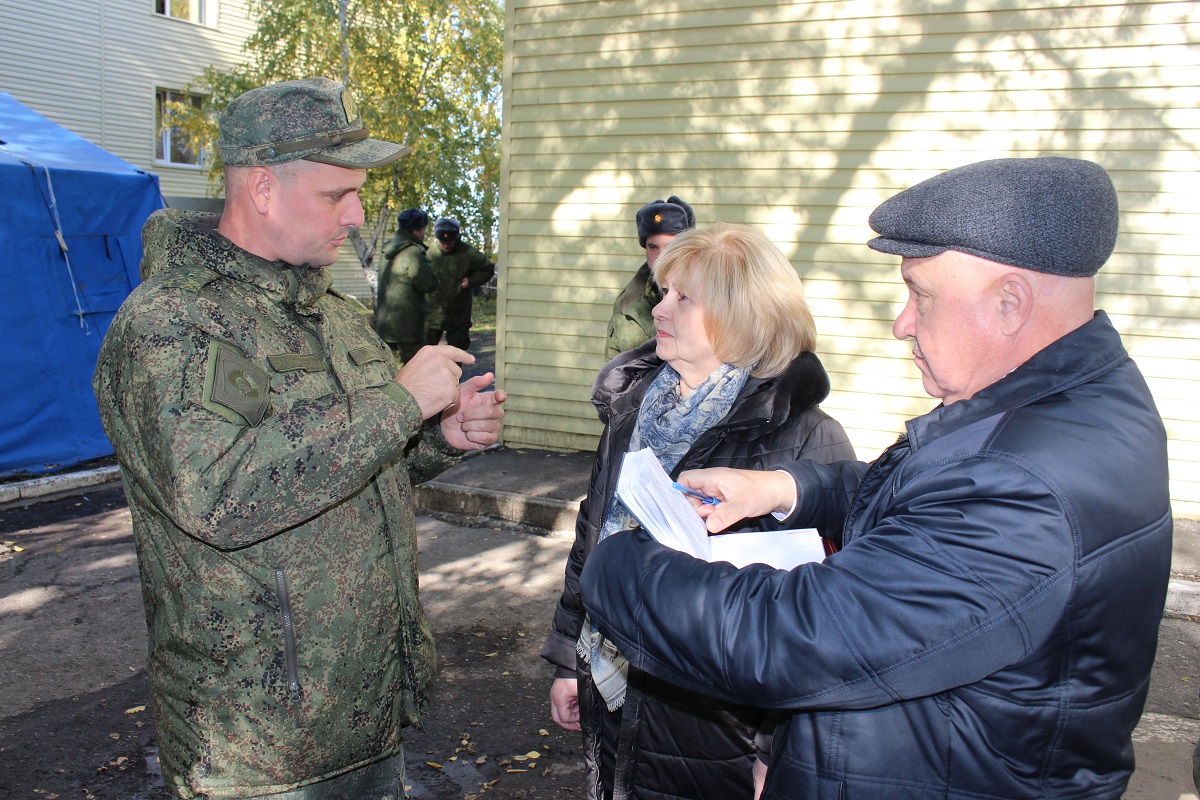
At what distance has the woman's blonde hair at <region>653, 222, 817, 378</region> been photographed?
8.15 feet

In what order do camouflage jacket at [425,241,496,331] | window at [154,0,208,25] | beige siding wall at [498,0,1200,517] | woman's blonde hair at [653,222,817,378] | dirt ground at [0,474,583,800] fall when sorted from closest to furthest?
woman's blonde hair at [653,222,817,378] < dirt ground at [0,474,583,800] < beige siding wall at [498,0,1200,517] < camouflage jacket at [425,241,496,331] < window at [154,0,208,25]

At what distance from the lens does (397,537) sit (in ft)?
7.44

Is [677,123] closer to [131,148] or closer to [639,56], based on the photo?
[639,56]

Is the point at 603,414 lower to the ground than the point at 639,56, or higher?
lower

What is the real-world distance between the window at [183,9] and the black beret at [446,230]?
14.9 metres

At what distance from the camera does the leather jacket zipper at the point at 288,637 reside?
200cm

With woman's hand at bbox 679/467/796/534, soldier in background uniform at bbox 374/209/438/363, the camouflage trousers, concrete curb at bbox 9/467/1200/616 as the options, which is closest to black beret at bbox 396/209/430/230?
soldier in background uniform at bbox 374/209/438/363

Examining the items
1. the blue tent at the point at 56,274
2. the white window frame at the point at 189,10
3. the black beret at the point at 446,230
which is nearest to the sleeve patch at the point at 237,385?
the blue tent at the point at 56,274

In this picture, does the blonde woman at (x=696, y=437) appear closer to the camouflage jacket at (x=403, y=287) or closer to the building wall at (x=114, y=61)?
the camouflage jacket at (x=403, y=287)

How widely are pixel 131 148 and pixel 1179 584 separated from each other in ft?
74.2

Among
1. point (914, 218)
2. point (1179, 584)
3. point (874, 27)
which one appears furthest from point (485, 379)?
point (874, 27)

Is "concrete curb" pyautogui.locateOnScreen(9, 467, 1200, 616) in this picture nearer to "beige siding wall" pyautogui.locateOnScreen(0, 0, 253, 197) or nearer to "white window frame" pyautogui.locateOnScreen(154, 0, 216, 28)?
"beige siding wall" pyautogui.locateOnScreen(0, 0, 253, 197)

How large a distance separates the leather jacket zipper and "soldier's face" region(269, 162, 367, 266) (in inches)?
31.3

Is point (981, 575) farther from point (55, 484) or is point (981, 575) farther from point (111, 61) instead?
point (111, 61)
